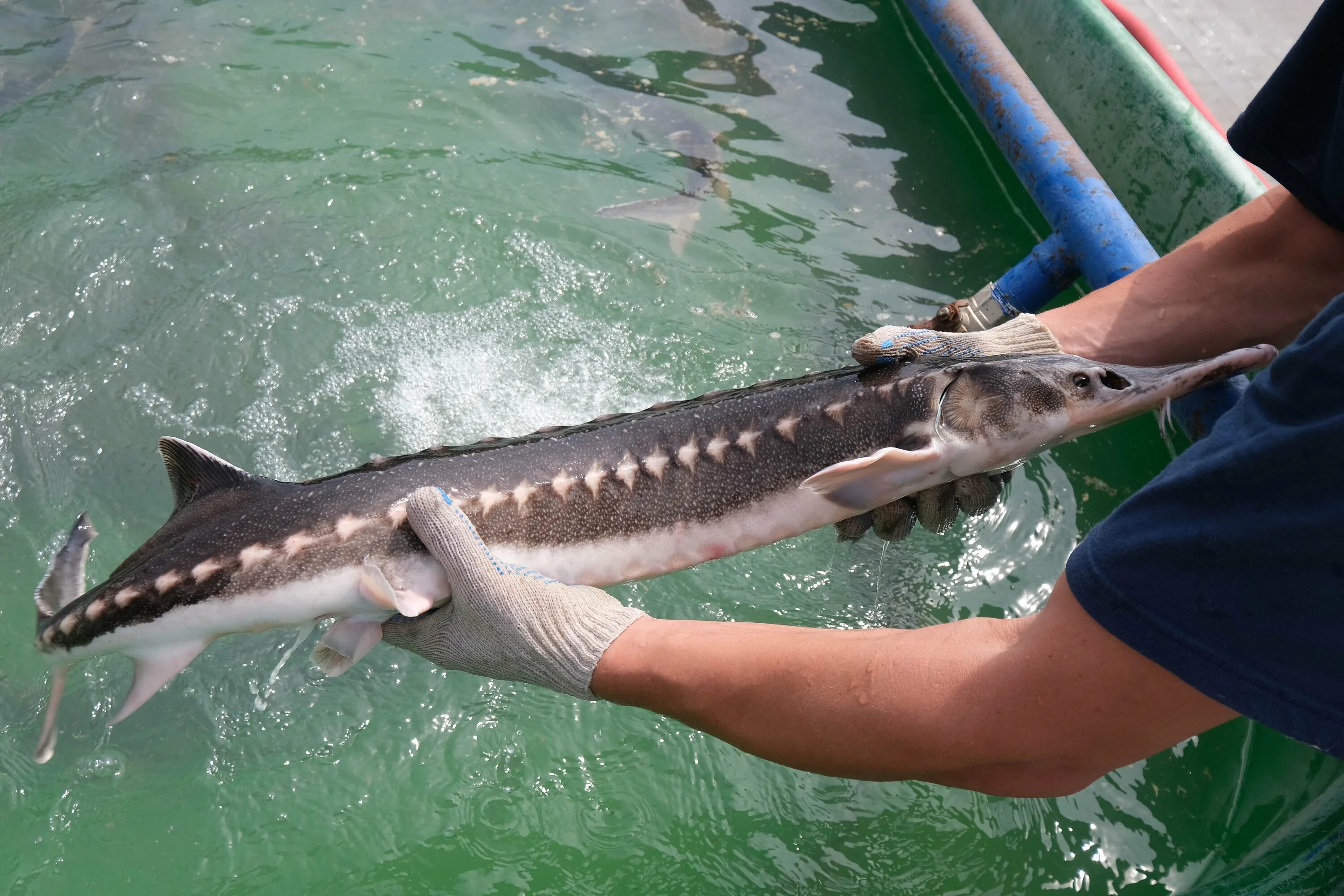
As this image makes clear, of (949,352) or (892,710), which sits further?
(949,352)

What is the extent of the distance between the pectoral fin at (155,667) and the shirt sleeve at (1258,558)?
5.28 ft

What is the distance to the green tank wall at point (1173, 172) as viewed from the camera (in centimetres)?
149

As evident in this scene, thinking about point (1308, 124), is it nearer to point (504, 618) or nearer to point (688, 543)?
point (688, 543)

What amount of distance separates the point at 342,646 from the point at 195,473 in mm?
459

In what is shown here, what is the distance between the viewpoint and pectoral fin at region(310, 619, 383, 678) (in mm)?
1804

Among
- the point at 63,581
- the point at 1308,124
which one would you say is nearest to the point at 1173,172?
the point at 1308,124

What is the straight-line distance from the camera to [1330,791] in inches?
65.6

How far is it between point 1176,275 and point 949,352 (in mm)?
492

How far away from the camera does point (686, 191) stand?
11.8ft

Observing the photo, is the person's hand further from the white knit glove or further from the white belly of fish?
the white knit glove

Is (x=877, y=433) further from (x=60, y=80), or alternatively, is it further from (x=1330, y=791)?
(x=60, y=80)

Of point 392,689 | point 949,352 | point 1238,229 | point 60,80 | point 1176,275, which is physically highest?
point 1238,229

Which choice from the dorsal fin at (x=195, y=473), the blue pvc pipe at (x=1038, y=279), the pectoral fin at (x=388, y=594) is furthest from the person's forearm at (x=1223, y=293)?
the dorsal fin at (x=195, y=473)

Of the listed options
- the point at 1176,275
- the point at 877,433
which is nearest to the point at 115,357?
the point at 877,433
